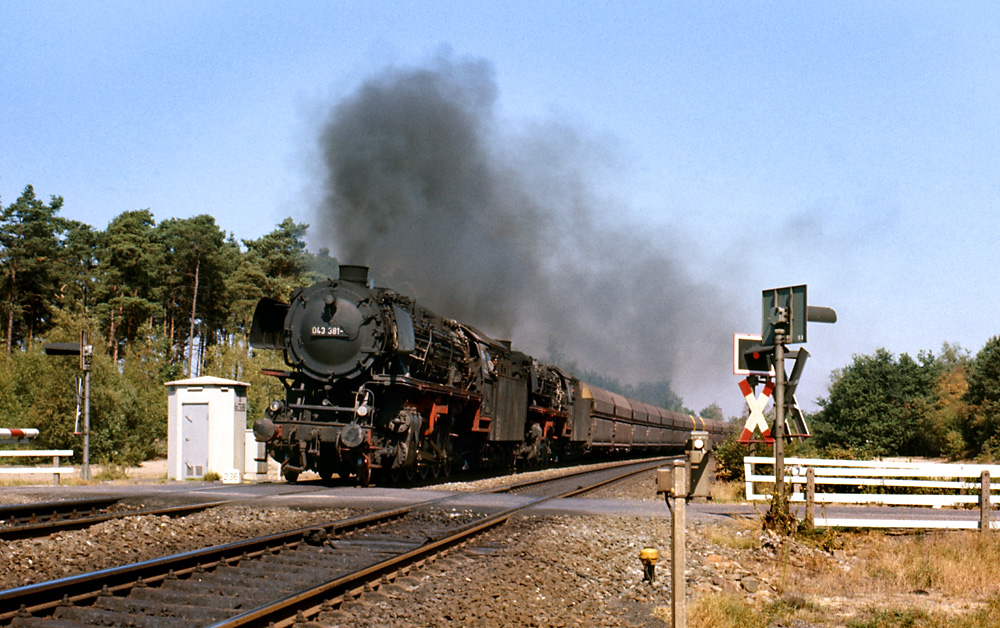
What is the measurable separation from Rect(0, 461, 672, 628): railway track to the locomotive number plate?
22.7ft

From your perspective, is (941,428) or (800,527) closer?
(800,527)

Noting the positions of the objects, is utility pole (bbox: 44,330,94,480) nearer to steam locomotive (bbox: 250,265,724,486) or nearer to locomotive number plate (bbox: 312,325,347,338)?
steam locomotive (bbox: 250,265,724,486)

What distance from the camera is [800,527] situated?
10.9 m

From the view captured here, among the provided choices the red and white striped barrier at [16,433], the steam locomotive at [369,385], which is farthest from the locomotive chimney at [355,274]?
the red and white striped barrier at [16,433]

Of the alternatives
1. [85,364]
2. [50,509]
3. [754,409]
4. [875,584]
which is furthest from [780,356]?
[85,364]

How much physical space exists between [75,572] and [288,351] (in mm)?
9973

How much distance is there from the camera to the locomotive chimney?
58.7 ft

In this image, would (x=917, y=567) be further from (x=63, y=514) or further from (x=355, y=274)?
(x=355, y=274)

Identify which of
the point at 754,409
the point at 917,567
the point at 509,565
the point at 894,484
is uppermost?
the point at 754,409

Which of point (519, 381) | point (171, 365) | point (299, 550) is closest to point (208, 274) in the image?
point (171, 365)

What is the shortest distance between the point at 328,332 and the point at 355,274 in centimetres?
158

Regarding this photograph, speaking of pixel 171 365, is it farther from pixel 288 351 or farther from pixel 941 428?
pixel 941 428

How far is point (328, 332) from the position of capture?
1694cm

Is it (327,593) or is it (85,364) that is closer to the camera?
(327,593)
